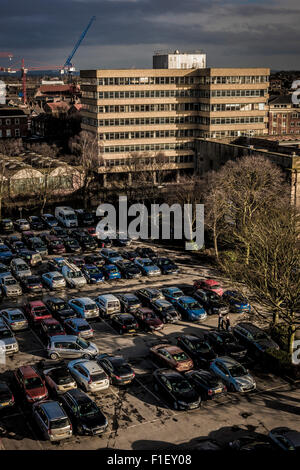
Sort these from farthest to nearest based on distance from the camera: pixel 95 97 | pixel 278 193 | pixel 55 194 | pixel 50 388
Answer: pixel 95 97 < pixel 55 194 < pixel 278 193 < pixel 50 388

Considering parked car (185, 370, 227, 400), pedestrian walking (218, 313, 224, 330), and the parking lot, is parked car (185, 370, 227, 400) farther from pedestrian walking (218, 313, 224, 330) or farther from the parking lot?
pedestrian walking (218, 313, 224, 330)

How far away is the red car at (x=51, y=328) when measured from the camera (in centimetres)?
2883

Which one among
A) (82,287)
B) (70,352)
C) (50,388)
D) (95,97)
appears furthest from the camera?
(95,97)

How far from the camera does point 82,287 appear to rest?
37.9 m

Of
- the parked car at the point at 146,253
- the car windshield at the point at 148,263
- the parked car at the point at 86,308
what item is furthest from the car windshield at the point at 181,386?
the parked car at the point at 146,253

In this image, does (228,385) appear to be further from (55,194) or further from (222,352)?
(55,194)

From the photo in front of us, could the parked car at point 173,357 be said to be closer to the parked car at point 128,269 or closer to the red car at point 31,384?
the red car at point 31,384

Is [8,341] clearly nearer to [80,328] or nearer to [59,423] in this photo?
[80,328]

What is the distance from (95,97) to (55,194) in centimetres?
1633

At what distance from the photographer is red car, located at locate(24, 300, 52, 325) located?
31.0 metres

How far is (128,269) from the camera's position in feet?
132

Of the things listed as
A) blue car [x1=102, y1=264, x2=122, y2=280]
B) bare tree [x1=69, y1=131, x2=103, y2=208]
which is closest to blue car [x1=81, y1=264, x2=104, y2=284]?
blue car [x1=102, y1=264, x2=122, y2=280]

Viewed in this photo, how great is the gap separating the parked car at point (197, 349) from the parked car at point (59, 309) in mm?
7327
